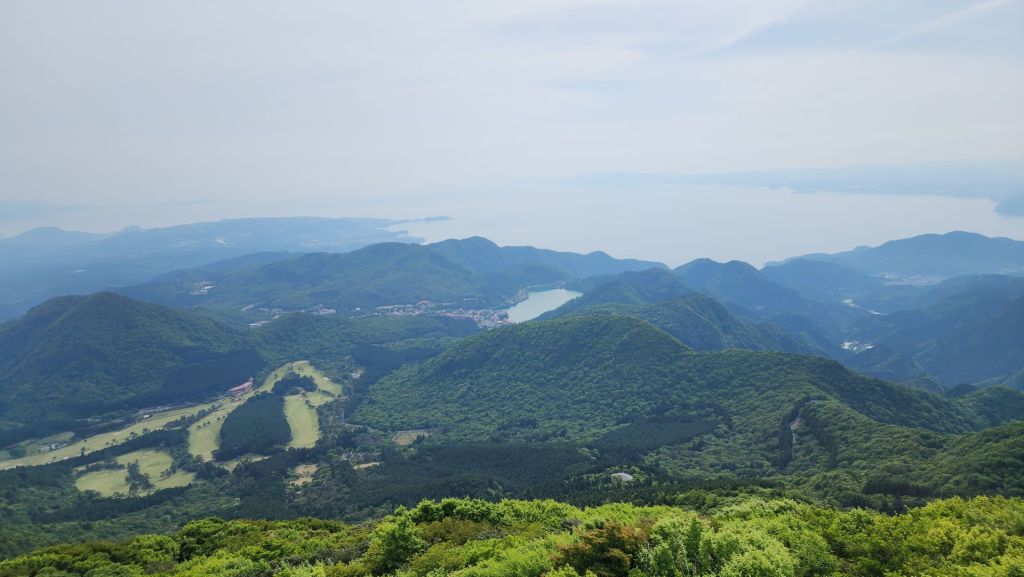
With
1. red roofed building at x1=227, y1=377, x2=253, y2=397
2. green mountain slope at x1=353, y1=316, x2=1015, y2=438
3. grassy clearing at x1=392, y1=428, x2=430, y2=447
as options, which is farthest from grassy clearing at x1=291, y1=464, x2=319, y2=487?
red roofed building at x1=227, y1=377, x2=253, y2=397

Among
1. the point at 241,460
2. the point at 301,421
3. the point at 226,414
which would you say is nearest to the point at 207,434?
the point at 226,414

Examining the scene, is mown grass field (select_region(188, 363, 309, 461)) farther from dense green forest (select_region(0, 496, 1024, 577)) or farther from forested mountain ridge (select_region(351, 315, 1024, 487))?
dense green forest (select_region(0, 496, 1024, 577))

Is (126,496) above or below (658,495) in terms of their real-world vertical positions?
below

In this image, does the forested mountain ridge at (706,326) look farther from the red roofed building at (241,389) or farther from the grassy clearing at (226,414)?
the red roofed building at (241,389)

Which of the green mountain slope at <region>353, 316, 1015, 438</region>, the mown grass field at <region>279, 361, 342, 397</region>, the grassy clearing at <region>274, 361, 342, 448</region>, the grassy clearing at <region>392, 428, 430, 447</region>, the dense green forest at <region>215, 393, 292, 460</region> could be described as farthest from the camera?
the mown grass field at <region>279, 361, 342, 397</region>

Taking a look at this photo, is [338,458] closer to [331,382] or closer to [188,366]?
[331,382]

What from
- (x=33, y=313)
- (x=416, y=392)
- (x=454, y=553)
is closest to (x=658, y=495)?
(x=454, y=553)

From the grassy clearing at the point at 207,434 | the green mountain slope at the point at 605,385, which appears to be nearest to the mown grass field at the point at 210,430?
the grassy clearing at the point at 207,434
